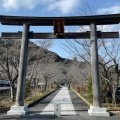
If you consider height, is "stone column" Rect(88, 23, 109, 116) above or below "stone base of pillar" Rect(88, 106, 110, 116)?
above

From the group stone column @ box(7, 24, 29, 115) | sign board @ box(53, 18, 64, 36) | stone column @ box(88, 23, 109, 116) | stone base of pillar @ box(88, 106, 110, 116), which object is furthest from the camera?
sign board @ box(53, 18, 64, 36)

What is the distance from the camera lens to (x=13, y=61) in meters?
22.6

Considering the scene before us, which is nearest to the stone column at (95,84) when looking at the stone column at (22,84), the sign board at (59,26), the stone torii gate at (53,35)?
the stone torii gate at (53,35)

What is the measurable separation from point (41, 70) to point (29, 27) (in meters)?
32.6

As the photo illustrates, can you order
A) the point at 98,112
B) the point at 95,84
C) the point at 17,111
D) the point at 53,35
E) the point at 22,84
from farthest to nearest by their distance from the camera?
1. the point at 53,35
2. the point at 22,84
3. the point at 95,84
4. the point at 17,111
5. the point at 98,112

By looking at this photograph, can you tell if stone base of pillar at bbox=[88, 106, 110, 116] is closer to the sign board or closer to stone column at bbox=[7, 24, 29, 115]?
stone column at bbox=[7, 24, 29, 115]

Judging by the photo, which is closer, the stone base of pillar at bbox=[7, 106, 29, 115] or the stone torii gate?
the stone base of pillar at bbox=[7, 106, 29, 115]

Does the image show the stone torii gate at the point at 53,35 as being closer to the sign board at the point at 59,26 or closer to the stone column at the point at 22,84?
the stone column at the point at 22,84

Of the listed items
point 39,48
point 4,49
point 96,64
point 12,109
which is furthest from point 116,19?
point 39,48

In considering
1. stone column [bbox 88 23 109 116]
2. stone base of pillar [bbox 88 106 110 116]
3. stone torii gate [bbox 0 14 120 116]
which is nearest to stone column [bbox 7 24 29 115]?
stone torii gate [bbox 0 14 120 116]

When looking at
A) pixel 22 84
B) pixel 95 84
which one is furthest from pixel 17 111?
pixel 95 84

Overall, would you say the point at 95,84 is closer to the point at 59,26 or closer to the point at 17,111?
the point at 59,26

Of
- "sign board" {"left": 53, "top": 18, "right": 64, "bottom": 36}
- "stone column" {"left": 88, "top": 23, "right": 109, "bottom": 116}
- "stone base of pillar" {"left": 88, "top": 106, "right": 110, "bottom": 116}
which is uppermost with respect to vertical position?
"sign board" {"left": 53, "top": 18, "right": 64, "bottom": 36}

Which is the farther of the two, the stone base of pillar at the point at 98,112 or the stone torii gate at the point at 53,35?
the stone torii gate at the point at 53,35
